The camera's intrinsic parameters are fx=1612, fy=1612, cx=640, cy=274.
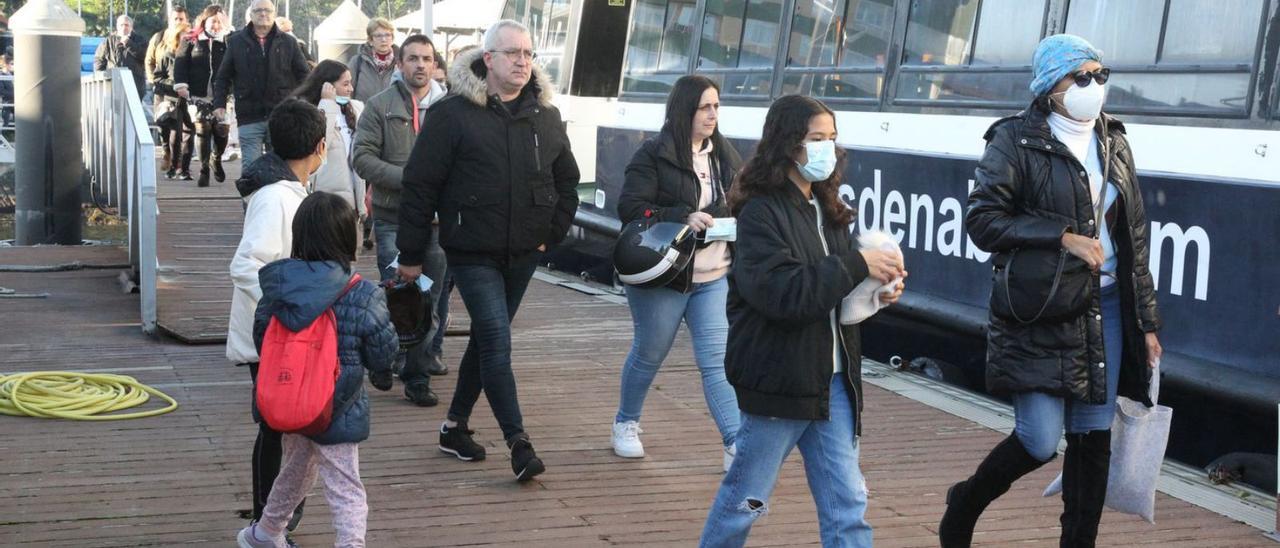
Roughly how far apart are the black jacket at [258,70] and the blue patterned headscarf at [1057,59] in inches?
320

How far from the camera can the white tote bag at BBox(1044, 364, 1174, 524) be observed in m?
4.60

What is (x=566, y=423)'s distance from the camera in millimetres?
6996

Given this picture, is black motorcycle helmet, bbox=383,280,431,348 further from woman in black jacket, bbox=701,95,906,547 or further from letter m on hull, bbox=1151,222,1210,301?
letter m on hull, bbox=1151,222,1210,301

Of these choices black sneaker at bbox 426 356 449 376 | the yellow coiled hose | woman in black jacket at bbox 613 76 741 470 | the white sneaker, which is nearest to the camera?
woman in black jacket at bbox 613 76 741 470

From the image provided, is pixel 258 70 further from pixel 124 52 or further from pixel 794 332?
pixel 794 332

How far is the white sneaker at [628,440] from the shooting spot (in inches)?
249

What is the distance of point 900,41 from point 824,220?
5239 millimetres

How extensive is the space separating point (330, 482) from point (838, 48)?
5.88 m

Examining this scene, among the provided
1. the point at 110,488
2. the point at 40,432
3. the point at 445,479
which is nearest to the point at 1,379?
the point at 40,432

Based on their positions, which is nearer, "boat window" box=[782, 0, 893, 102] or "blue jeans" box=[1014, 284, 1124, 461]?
"blue jeans" box=[1014, 284, 1124, 461]

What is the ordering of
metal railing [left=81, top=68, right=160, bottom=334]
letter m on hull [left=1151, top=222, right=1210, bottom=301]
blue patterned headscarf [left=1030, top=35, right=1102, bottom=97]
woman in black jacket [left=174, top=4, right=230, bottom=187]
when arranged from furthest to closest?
woman in black jacket [left=174, top=4, right=230, bottom=187] < metal railing [left=81, top=68, right=160, bottom=334] < letter m on hull [left=1151, top=222, right=1210, bottom=301] < blue patterned headscarf [left=1030, top=35, right=1102, bottom=97]

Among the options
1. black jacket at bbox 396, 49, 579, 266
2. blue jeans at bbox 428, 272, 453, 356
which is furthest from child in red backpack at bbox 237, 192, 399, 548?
blue jeans at bbox 428, 272, 453, 356

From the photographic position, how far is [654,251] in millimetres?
5719

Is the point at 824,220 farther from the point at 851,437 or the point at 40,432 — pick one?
the point at 40,432
